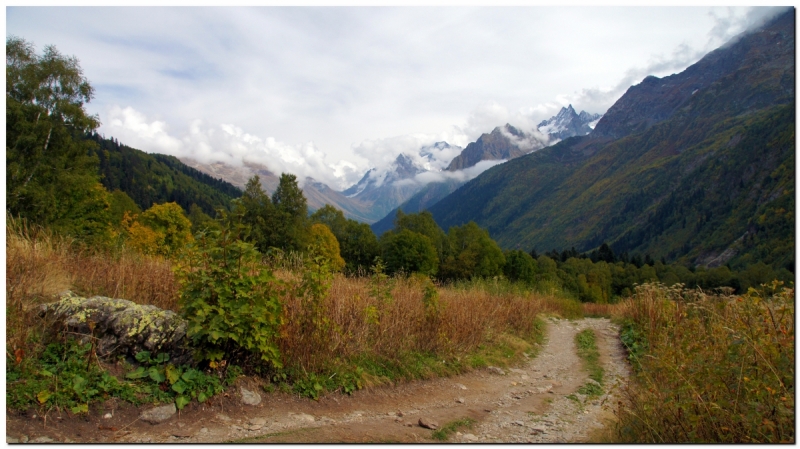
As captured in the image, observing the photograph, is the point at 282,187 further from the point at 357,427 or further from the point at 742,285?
the point at 742,285

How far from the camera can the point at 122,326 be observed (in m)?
6.04

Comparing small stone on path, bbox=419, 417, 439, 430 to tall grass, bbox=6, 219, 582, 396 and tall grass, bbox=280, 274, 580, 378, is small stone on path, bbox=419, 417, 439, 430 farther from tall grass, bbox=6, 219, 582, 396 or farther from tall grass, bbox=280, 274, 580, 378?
tall grass, bbox=280, 274, 580, 378

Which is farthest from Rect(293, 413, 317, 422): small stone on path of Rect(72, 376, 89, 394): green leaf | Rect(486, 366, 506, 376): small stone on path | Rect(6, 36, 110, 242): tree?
Rect(6, 36, 110, 242): tree

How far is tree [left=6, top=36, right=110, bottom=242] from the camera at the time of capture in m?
23.7

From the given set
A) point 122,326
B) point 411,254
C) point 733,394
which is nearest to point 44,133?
point 122,326

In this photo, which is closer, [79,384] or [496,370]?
[79,384]

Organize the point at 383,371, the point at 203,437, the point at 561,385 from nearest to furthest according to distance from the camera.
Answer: the point at 203,437 < the point at 383,371 < the point at 561,385

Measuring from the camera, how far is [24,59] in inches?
1016

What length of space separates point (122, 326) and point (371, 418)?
11.9 feet

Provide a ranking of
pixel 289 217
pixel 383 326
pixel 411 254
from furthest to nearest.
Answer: pixel 411 254, pixel 289 217, pixel 383 326

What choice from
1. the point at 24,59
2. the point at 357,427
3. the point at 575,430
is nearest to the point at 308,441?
the point at 357,427

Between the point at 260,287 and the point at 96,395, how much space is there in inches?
86.3

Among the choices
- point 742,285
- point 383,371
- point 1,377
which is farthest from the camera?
point 742,285

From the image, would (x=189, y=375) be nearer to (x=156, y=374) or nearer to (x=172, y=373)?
(x=172, y=373)
